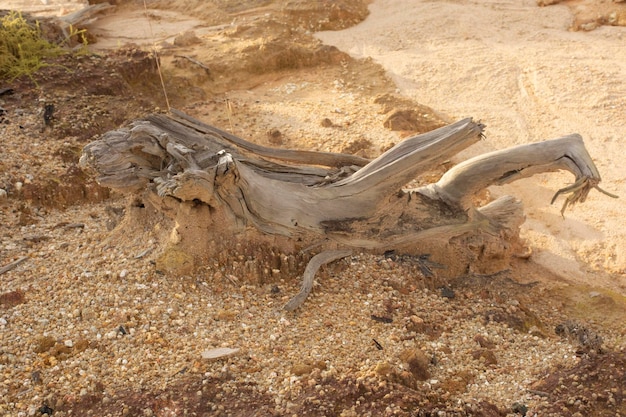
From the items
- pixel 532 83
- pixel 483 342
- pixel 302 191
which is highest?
pixel 302 191

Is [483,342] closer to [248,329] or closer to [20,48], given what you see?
[248,329]

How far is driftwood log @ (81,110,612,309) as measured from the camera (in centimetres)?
442

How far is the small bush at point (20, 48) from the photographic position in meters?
7.58

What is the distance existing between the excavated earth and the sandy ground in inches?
30.7

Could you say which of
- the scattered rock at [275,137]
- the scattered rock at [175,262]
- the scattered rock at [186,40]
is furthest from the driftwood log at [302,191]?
the scattered rock at [186,40]

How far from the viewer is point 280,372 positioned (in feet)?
12.4

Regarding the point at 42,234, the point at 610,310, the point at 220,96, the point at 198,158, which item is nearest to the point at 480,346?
the point at 610,310

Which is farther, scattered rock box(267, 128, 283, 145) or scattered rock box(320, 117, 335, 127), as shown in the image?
scattered rock box(320, 117, 335, 127)

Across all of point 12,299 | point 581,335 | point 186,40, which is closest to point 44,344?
point 12,299

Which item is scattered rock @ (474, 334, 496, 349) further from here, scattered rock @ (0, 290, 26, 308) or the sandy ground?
scattered rock @ (0, 290, 26, 308)

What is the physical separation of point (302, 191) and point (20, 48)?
192 inches

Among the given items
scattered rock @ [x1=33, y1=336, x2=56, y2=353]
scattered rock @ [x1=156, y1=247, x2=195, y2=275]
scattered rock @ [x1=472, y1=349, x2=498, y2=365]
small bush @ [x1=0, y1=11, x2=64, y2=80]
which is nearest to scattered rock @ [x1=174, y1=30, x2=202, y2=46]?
small bush @ [x1=0, y1=11, x2=64, y2=80]

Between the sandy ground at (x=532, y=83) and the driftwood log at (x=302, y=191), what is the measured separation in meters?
1.52

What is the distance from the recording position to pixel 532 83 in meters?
8.76
